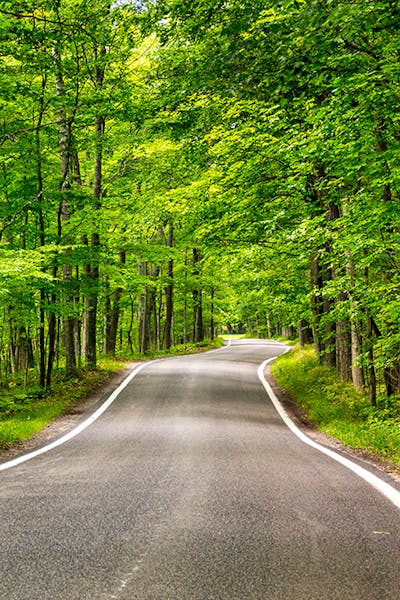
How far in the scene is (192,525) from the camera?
3.74m

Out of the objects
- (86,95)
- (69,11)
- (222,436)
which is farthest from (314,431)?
(69,11)

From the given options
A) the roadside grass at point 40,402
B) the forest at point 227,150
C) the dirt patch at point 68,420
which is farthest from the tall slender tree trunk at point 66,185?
the dirt patch at point 68,420

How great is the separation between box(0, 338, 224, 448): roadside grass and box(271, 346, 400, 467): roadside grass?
17.7ft

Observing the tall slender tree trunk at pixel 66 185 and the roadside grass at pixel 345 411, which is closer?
the roadside grass at pixel 345 411

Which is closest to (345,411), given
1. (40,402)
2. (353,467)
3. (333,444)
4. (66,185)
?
(333,444)

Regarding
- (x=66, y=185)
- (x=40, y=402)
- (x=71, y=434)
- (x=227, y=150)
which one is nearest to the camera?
(x=71, y=434)

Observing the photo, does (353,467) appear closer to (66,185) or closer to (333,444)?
(333,444)

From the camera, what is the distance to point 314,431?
30.9 ft

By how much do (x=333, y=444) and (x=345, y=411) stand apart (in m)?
2.72

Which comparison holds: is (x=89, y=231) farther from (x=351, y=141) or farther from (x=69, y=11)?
(x=351, y=141)

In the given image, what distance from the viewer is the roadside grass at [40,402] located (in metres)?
8.51

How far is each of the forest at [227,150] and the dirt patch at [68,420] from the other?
1.53 meters

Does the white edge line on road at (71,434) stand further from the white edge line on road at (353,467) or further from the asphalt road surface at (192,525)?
the white edge line on road at (353,467)

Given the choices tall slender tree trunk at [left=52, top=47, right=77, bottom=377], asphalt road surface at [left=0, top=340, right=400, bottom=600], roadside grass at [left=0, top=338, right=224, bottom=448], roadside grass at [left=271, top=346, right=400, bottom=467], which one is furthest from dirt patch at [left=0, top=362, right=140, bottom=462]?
roadside grass at [left=271, top=346, right=400, bottom=467]
